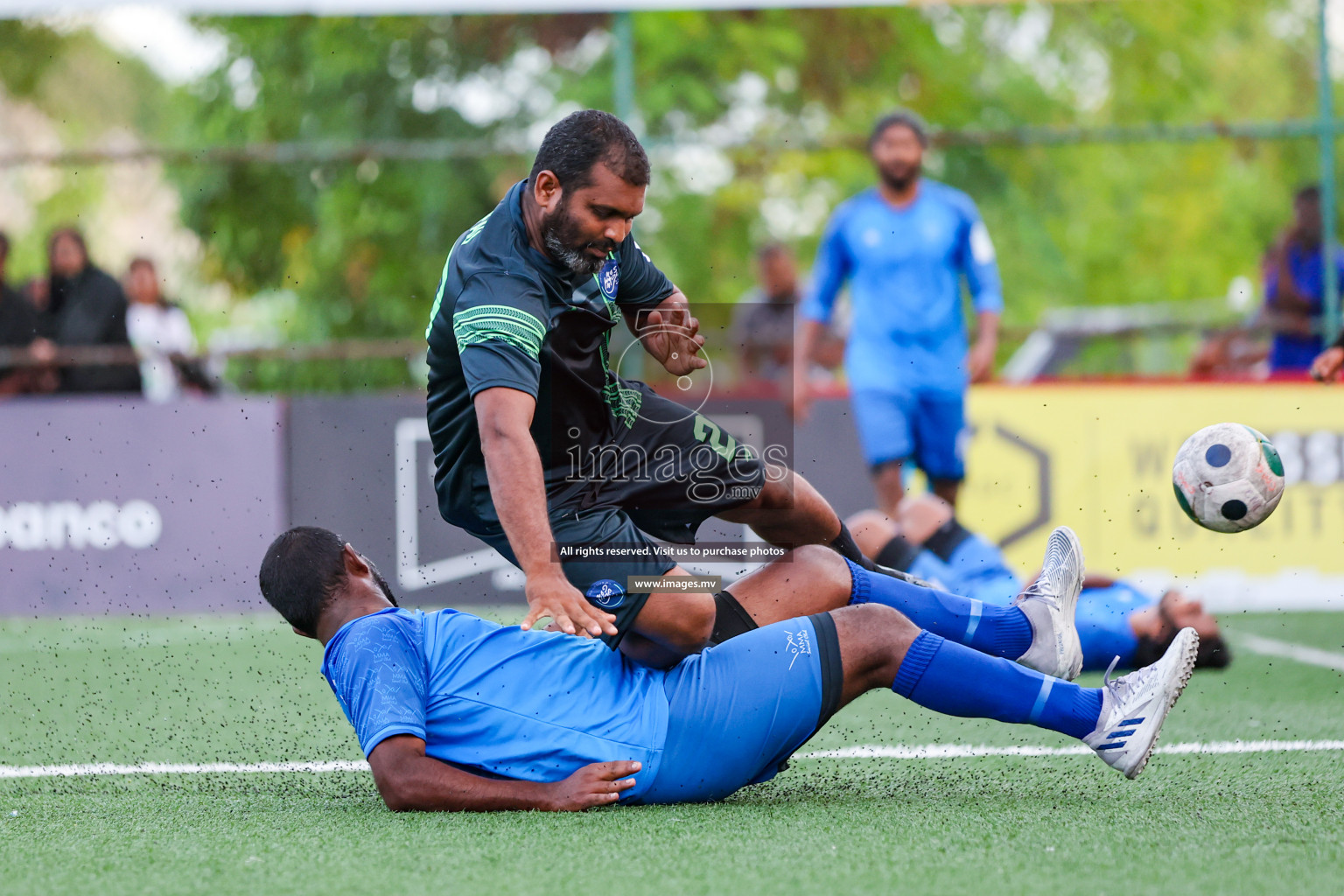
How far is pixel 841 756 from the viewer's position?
15.7 feet

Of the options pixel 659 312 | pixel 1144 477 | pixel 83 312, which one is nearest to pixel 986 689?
pixel 659 312

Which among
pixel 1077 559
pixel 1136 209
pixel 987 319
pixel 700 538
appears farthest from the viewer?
pixel 1136 209

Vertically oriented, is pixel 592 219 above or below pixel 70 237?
below

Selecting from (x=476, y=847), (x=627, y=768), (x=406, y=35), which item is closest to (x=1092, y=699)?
(x=627, y=768)

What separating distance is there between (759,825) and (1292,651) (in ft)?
15.0

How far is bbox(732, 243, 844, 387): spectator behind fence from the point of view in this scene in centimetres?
1000

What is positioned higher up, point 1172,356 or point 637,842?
point 1172,356

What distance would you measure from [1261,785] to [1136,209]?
746 inches

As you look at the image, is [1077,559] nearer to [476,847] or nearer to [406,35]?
[476,847]

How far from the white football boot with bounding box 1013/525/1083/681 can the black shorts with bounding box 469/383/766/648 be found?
2.97 ft

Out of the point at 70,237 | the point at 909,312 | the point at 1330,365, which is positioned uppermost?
the point at 70,237

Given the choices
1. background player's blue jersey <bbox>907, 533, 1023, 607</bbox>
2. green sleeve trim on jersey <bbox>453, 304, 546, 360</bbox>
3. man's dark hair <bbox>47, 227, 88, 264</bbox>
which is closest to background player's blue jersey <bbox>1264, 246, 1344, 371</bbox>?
background player's blue jersey <bbox>907, 533, 1023, 607</bbox>

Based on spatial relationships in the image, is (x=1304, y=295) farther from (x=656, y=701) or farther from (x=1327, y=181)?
(x=656, y=701)

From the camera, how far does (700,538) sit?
5.39 m
